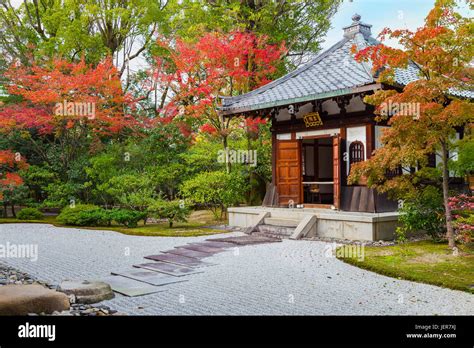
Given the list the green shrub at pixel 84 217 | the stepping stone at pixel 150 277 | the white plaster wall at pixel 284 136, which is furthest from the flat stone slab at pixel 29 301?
the green shrub at pixel 84 217

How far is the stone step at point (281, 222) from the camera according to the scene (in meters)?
13.5

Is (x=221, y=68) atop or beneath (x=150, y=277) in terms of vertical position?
atop

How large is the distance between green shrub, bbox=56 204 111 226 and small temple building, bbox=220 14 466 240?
4.88m

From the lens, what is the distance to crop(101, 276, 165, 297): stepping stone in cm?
686

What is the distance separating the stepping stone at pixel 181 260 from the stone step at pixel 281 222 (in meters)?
4.43

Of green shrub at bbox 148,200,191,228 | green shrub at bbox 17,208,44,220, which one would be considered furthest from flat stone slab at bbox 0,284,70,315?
green shrub at bbox 17,208,44,220

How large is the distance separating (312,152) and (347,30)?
4596mm

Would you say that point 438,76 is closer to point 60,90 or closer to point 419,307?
point 419,307

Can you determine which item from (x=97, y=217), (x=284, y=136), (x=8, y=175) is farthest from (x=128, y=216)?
(x=8, y=175)

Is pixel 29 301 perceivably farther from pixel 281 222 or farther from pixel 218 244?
pixel 281 222

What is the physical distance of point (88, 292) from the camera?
6477 mm

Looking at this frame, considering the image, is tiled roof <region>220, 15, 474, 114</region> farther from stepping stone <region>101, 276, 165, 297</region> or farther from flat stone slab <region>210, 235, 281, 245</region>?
stepping stone <region>101, 276, 165, 297</region>

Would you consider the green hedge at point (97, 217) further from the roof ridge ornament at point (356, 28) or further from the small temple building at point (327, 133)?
the roof ridge ornament at point (356, 28)

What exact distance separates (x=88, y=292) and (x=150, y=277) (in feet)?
5.23
